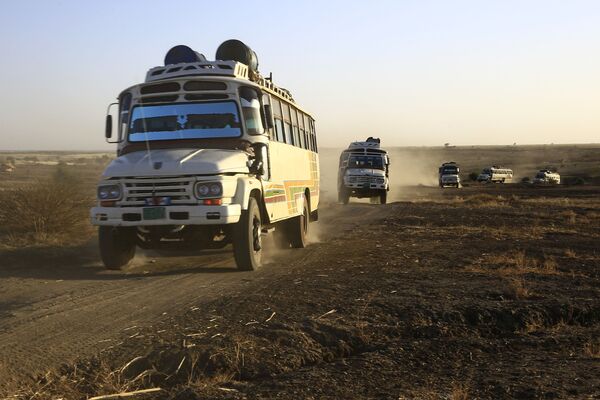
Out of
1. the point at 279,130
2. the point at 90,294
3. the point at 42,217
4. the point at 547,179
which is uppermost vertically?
the point at 279,130

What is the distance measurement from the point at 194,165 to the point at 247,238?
1.43 meters

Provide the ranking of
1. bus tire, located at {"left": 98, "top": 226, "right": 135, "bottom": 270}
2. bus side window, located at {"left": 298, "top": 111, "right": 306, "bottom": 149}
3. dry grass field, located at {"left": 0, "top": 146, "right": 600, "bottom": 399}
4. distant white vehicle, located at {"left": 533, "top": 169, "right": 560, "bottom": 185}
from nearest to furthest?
dry grass field, located at {"left": 0, "top": 146, "right": 600, "bottom": 399}, bus tire, located at {"left": 98, "top": 226, "right": 135, "bottom": 270}, bus side window, located at {"left": 298, "top": 111, "right": 306, "bottom": 149}, distant white vehicle, located at {"left": 533, "top": 169, "right": 560, "bottom": 185}

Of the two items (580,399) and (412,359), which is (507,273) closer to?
(412,359)

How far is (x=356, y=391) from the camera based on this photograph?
4.21m

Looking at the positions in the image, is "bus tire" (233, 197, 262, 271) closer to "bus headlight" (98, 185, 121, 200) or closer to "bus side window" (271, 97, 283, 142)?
"bus headlight" (98, 185, 121, 200)

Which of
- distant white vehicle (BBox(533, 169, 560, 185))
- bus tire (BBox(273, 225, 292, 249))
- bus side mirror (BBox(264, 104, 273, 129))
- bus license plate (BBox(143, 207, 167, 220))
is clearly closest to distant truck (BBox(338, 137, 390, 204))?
bus tire (BBox(273, 225, 292, 249))

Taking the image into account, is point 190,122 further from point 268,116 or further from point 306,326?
point 306,326

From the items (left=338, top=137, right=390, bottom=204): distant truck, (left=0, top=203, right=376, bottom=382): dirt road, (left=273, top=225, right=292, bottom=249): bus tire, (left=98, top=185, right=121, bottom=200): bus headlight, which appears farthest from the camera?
(left=338, top=137, right=390, bottom=204): distant truck

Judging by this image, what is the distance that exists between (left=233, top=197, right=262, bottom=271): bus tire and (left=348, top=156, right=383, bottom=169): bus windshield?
2263cm

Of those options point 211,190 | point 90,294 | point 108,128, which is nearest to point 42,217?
point 108,128

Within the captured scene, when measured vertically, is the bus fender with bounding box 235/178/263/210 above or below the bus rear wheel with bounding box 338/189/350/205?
above

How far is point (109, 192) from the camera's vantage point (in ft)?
28.6

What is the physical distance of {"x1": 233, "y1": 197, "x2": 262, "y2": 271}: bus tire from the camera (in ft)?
29.5

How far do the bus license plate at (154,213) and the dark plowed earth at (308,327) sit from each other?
3.12 ft
